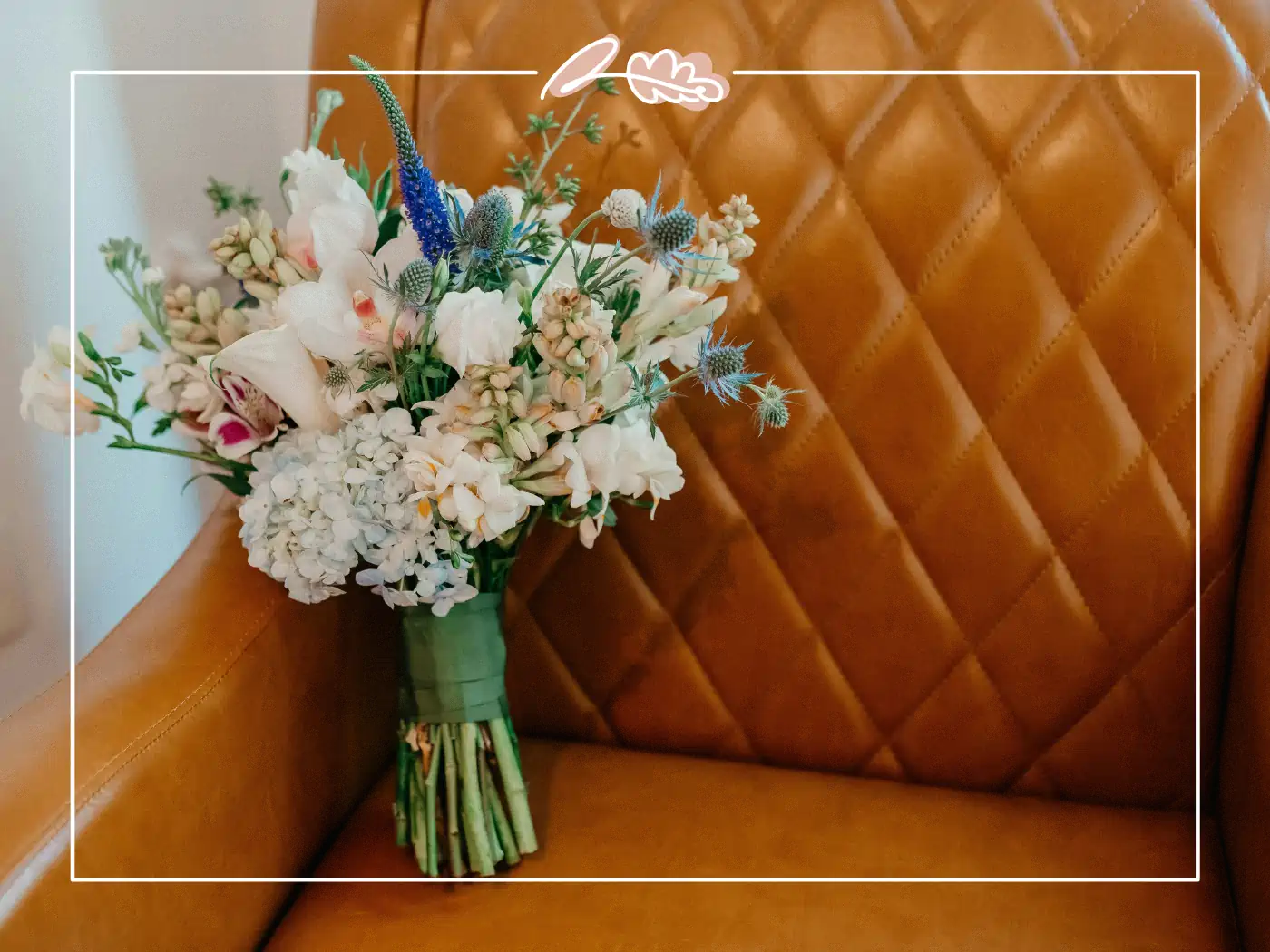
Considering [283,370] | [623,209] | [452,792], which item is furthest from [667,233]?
[452,792]

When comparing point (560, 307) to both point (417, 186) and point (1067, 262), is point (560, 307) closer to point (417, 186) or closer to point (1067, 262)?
point (417, 186)

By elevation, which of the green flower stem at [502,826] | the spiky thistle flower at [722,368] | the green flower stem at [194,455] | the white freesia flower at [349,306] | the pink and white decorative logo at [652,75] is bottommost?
the green flower stem at [502,826]

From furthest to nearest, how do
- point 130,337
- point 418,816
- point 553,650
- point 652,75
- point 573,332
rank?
point 553,650
point 652,75
point 418,816
point 130,337
point 573,332

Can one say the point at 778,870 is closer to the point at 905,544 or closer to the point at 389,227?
the point at 905,544

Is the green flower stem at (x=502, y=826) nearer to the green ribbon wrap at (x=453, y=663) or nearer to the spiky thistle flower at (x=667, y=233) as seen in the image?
the green ribbon wrap at (x=453, y=663)

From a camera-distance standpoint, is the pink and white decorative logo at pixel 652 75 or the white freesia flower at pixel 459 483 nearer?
the white freesia flower at pixel 459 483

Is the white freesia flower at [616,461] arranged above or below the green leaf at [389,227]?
below

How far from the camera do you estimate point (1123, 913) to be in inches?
32.2

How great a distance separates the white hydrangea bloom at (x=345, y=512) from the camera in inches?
26.8

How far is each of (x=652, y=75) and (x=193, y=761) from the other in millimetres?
746

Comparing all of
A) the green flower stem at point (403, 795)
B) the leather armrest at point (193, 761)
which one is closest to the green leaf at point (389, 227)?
the leather armrest at point (193, 761)

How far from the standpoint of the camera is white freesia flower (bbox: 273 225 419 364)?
66cm

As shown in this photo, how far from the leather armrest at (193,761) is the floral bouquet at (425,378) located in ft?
0.40

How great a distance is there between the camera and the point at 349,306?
678mm
